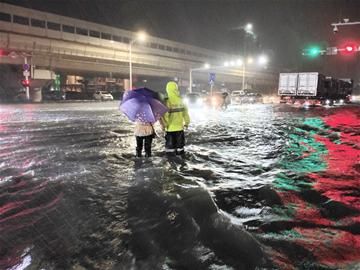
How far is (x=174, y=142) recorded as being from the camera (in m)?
8.81

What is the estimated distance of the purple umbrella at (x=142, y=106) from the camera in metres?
7.54

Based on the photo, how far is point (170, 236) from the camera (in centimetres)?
424

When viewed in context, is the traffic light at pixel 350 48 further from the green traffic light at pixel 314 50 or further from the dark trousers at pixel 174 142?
the dark trousers at pixel 174 142

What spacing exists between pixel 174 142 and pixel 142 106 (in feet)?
5.60

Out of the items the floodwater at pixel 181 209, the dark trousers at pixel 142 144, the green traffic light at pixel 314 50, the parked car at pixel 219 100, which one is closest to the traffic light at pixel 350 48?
the green traffic light at pixel 314 50

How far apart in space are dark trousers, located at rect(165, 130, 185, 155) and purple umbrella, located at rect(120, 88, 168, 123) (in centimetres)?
114

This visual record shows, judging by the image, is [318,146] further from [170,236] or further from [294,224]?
[170,236]

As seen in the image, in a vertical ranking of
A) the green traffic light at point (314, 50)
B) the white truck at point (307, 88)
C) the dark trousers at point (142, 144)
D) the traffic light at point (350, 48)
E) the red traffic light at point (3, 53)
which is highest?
the green traffic light at point (314, 50)

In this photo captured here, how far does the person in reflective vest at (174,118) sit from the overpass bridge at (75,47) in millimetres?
41480

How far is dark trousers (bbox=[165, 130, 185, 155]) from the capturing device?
8.70 m

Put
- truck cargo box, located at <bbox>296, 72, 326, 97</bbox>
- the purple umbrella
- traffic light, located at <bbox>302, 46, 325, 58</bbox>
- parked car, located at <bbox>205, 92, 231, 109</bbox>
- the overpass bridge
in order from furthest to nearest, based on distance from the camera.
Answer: the overpass bridge < traffic light, located at <bbox>302, 46, 325, 58</bbox> < truck cargo box, located at <bbox>296, 72, 326, 97</bbox> < parked car, located at <bbox>205, 92, 231, 109</bbox> < the purple umbrella

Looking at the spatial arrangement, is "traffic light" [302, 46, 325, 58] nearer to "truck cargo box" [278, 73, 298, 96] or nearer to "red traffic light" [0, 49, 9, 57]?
"truck cargo box" [278, 73, 298, 96]

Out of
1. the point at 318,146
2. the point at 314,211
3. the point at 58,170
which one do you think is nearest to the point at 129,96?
the point at 58,170

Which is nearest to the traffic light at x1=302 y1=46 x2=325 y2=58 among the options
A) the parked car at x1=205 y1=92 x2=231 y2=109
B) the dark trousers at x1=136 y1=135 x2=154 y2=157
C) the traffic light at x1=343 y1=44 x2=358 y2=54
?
the traffic light at x1=343 y1=44 x2=358 y2=54
